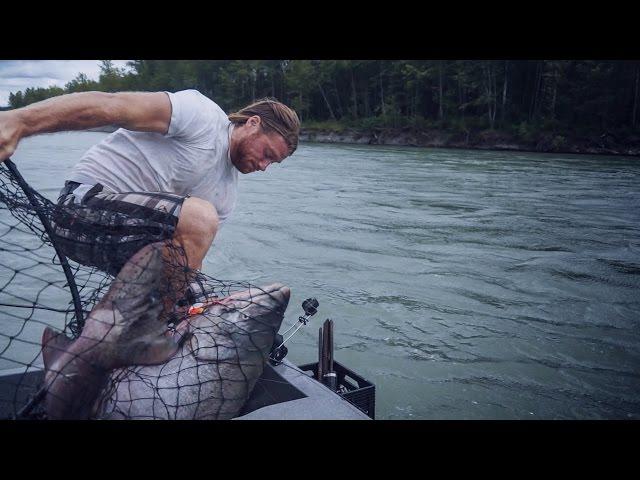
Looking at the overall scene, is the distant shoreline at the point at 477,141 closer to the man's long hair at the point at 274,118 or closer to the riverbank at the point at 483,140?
the riverbank at the point at 483,140

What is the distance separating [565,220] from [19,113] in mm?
10567

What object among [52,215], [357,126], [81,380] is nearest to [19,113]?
[52,215]

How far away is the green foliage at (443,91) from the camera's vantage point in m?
40.9

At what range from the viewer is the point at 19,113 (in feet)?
7.43

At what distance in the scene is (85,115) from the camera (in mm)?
2508

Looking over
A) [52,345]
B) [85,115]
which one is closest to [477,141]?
[85,115]

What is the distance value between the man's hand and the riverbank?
34116 mm

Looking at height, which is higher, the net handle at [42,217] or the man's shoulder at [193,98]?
the man's shoulder at [193,98]

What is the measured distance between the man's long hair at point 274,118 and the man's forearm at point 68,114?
0.91 m

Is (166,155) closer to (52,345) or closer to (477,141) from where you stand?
(52,345)

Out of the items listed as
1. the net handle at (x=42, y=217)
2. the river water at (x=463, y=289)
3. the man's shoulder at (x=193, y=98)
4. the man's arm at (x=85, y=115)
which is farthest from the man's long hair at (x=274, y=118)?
the river water at (x=463, y=289)

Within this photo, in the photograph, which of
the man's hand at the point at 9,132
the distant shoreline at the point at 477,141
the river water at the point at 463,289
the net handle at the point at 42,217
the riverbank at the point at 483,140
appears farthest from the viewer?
the distant shoreline at the point at 477,141

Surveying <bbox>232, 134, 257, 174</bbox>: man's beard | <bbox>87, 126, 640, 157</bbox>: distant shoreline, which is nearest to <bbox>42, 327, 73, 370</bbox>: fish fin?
<bbox>232, 134, 257, 174</bbox>: man's beard
